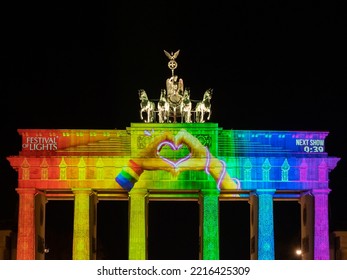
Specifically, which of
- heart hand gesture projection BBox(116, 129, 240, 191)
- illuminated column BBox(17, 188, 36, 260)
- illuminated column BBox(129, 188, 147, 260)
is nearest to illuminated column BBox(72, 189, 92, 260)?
heart hand gesture projection BBox(116, 129, 240, 191)

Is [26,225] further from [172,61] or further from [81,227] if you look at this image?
[172,61]

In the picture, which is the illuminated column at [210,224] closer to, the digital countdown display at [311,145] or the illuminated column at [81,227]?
the digital countdown display at [311,145]

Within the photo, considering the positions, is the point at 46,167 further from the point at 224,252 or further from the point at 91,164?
the point at 224,252

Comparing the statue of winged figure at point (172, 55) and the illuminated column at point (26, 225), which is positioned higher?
the statue of winged figure at point (172, 55)

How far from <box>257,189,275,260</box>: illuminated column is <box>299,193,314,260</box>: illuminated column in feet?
8.79

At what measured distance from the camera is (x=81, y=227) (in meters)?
61.5

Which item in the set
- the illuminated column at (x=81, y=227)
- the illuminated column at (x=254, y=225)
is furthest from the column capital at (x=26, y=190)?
the illuminated column at (x=254, y=225)

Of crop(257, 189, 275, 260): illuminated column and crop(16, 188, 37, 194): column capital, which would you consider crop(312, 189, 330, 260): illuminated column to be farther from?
crop(16, 188, 37, 194): column capital

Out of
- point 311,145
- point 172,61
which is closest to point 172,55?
point 172,61

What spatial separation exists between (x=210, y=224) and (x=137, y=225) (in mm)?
5220

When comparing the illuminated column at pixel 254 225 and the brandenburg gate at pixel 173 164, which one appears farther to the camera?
the illuminated column at pixel 254 225

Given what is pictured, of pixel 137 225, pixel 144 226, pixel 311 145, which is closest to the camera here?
pixel 137 225

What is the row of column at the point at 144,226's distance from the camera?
6109cm

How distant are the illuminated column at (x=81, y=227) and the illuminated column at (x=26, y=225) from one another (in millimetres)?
2976
